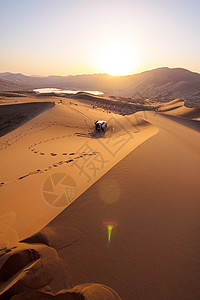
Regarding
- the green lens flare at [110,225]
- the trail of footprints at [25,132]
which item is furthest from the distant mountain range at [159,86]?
the green lens flare at [110,225]

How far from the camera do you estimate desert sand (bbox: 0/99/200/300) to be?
203 centimetres

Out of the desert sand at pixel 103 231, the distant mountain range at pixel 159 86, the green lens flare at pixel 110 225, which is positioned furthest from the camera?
the distant mountain range at pixel 159 86

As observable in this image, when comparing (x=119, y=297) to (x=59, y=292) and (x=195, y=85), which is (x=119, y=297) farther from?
(x=195, y=85)

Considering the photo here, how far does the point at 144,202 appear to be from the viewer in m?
3.50

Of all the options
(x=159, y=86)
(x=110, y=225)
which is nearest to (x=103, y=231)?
(x=110, y=225)

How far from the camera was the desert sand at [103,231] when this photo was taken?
2029mm

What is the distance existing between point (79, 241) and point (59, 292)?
0.76 meters

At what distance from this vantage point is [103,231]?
9.28 ft

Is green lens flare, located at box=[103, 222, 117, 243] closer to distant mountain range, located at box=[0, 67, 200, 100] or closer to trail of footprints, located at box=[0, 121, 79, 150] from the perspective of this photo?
trail of footprints, located at box=[0, 121, 79, 150]

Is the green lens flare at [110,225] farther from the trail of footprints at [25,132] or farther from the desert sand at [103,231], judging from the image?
the trail of footprints at [25,132]

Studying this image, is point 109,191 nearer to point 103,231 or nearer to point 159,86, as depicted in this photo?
point 103,231

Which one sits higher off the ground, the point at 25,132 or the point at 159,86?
the point at 159,86

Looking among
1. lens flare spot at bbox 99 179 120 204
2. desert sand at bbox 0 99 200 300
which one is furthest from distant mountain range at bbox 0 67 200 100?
lens flare spot at bbox 99 179 120 204

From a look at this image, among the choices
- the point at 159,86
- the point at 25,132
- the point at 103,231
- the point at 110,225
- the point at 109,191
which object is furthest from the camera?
the point at 159,86
